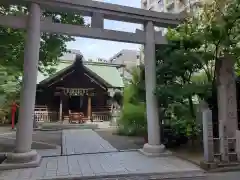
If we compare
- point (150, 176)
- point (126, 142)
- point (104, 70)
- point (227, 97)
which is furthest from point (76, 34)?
point (104, 70)

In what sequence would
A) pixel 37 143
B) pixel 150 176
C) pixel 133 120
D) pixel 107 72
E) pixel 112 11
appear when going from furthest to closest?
pixel 107 72
pixel 133 120
pixel 37 143
pixel 112 11
pixel 150 176

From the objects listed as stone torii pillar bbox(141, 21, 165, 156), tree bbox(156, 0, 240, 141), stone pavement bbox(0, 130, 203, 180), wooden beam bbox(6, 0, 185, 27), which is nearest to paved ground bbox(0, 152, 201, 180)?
stone pavement bbox(0, 130, 203, 180)

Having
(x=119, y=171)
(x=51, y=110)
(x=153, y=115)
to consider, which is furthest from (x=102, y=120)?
(x=119, y=171)

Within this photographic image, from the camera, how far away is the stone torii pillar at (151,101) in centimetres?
788

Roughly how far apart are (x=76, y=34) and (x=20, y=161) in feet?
13.7

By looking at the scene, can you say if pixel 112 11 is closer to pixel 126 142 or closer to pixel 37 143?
pixel 126 142

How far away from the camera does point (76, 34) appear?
750 centimetres

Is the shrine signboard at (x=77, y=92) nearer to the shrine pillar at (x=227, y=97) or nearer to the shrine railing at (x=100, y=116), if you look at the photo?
the shrine railing at (x=100, y=116)

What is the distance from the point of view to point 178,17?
8.57 meters

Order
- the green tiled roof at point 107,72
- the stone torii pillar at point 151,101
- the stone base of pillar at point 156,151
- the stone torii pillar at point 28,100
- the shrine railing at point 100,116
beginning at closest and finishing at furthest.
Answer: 1. the stone torii pillar at point 28,100
2. the stone base of pillar at point 156,151
3. the stone torii pillar at point 151,101
4. the shrine railing at point 100,116
5. the green tiled roof at point 107,72

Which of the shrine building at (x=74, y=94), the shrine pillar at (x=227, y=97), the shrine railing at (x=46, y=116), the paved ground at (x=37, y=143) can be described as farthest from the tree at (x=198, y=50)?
the shrine railing at (x=46, y=116)

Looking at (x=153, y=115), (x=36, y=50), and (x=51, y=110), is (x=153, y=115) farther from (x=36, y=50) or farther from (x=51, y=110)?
(x=51, y=110)

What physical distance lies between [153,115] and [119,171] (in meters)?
2.66

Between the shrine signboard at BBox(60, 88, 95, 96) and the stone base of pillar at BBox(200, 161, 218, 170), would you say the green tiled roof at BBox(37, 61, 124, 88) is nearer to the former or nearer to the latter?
the shrine signboard at BBox(60, 88, 95, 96)
